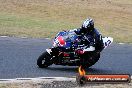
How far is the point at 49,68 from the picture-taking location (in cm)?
1392

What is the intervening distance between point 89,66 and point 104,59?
75.6 inches

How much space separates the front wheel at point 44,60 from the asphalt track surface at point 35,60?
0.14 m

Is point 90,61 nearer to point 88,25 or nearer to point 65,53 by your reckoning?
point 65,53

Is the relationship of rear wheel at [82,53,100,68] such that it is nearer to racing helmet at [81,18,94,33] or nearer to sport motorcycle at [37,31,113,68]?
sport motorcycle at [37,31,113,68]

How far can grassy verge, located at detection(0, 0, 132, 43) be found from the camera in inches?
882

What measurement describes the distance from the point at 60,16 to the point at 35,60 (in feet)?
51.1

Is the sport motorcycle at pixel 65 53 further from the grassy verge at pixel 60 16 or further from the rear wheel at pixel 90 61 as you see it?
the grassy verge at pixel 60 16

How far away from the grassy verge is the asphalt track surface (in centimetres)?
229

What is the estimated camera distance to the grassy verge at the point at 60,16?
2239cm

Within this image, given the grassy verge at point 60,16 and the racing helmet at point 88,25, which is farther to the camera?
the grassy verge at point 60,16

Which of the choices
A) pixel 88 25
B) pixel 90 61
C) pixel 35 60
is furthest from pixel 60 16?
pixel 88 25

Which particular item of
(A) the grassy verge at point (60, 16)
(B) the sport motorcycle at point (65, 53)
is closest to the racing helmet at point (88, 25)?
(B) the sport motorcycle at point (65, 53)

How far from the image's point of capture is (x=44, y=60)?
1370cm

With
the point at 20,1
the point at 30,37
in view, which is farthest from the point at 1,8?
the point at 30,37
